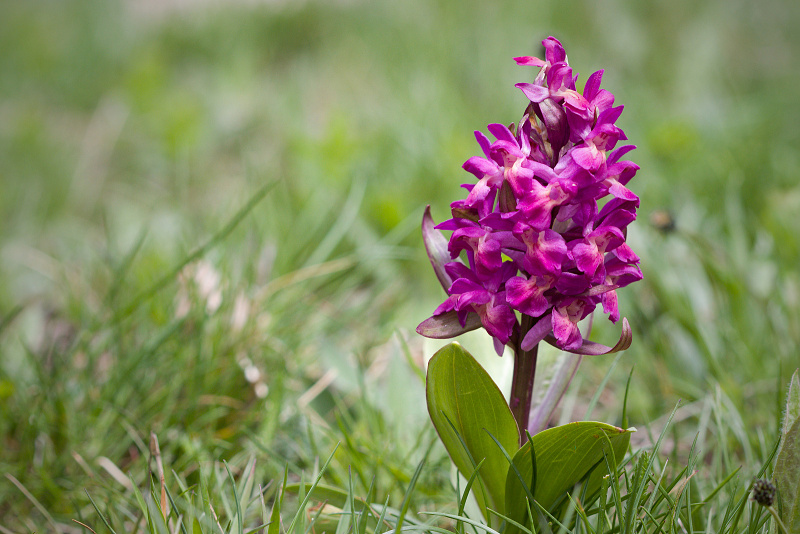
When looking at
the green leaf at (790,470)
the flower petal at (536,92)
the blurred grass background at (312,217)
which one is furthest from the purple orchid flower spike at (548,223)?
the blurred grass background at (312,217)

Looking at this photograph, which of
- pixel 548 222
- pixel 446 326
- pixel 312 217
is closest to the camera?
pixel 548 222

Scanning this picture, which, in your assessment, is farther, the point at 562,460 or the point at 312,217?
the point at 312,217

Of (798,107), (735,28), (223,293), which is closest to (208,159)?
(223,293)

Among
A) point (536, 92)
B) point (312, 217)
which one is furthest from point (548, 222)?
point (312, 217)

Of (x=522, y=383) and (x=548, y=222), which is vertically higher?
(x=548, y=222)

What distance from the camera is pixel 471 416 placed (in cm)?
99

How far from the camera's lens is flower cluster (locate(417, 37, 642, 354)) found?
89cm

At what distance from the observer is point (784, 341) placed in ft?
5.68

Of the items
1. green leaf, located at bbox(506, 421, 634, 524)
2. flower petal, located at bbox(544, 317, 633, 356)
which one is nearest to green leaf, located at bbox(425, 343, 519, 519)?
green leaf, located at bbox(506, 421, 634, 524)

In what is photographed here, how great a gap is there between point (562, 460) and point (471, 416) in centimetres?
16

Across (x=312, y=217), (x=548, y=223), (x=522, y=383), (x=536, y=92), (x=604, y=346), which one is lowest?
(x=312, y=217)

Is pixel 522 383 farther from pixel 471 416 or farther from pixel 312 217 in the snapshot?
pixel 312 217

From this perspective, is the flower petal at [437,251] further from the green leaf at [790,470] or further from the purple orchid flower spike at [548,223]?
the green leaf at [790,470]

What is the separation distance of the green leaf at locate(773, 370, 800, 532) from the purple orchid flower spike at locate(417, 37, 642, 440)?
311 millimetres
